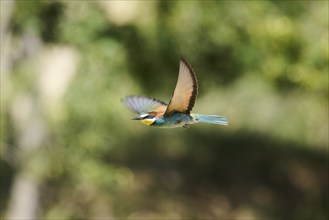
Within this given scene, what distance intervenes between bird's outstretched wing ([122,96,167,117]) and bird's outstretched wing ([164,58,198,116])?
17cm

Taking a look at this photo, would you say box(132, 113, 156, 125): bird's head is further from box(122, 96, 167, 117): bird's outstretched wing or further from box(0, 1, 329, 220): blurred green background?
box(0, 1, 329, 220): blurred green background

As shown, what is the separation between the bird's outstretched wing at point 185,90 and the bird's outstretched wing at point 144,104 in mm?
174

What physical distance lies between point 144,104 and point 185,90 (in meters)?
0.35

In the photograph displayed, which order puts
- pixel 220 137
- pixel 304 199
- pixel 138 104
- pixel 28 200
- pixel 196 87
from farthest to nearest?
pixel 220 137
pixel 304 199
pixel 28 200
pixel 138 104
pixel 196 87

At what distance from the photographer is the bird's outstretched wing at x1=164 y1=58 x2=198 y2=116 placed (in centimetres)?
167

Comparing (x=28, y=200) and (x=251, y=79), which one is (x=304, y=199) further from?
(x=28, y=200)

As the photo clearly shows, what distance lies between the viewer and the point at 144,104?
2047 millimetres

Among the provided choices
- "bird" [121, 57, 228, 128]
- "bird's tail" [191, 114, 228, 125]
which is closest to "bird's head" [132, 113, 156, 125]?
"bird" [121, 57, 228, 128]

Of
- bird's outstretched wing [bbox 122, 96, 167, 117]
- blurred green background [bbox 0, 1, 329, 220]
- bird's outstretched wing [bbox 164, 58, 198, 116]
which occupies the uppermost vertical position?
bird's outstretched wing [bbox 164, 58, 198, 116]

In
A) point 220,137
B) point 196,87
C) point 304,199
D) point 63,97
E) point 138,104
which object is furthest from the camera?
point 220,137

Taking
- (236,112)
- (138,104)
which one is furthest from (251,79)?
(138,104)

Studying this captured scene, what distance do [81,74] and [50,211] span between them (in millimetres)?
1812

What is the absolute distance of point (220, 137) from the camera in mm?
12320

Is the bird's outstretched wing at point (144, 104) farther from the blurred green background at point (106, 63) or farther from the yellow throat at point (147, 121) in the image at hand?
the blurred green background at point (106, 63)
